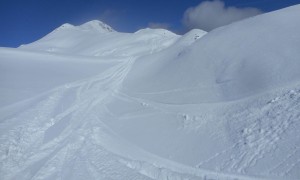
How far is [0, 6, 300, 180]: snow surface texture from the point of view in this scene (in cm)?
A: 717

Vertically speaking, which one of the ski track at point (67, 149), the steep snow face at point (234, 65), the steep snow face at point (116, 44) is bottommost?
the steep snow face at point (116, 44)

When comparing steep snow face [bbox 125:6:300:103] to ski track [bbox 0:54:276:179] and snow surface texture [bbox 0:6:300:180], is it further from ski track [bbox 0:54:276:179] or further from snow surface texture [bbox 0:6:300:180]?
ski track [bbox 0:54:276:179]

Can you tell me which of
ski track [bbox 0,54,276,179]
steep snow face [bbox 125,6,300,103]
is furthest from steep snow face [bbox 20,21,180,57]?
ski track [bbox 0,54,276,179]

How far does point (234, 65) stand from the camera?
530 inches

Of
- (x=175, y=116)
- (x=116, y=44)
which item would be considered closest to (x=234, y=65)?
(x=175, y=116)

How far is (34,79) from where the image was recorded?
1617 centimetres

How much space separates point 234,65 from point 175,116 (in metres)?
4.16

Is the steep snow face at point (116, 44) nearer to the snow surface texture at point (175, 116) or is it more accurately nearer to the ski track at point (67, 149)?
the snow surface texture at point (175, 116)

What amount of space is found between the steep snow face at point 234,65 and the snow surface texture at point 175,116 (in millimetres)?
58

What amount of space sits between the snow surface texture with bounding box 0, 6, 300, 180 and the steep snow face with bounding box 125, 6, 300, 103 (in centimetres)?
6

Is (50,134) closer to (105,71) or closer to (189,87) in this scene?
(189,87)

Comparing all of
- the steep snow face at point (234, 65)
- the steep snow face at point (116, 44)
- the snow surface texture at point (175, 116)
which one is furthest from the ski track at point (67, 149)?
the steep snow face at point (116, 44)

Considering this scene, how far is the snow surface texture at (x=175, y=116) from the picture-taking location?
7168 mm

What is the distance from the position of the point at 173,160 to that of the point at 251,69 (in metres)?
5.84
